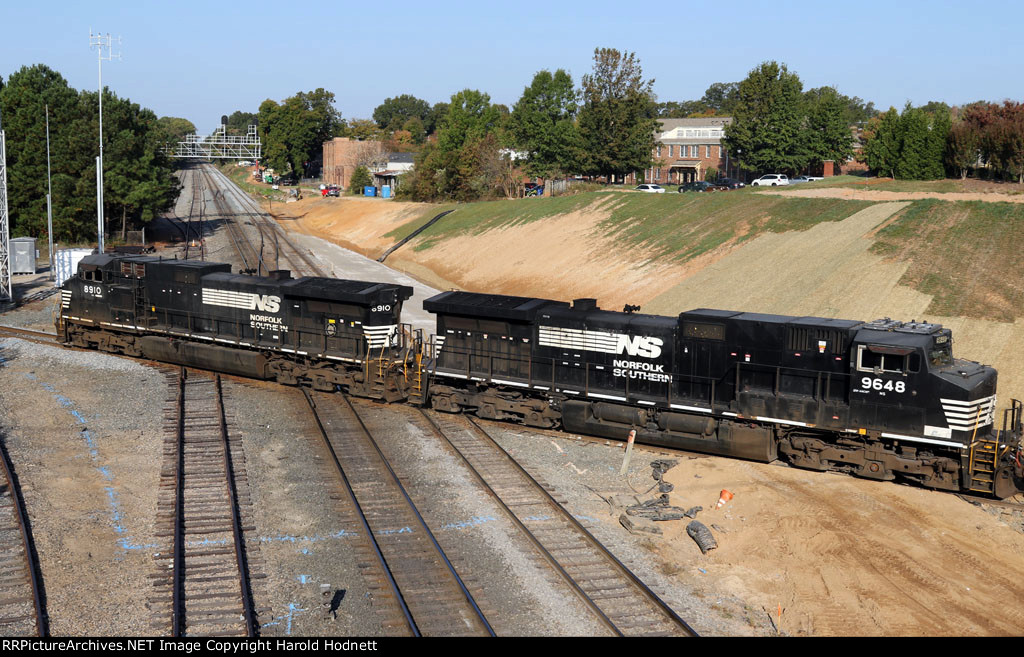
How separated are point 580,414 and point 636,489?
11.8ft

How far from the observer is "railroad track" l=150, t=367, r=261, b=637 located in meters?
12.9

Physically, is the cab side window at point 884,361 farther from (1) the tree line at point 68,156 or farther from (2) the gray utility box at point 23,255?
(1) the tree line at point 68,156

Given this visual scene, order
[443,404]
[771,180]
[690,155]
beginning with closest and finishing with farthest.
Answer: [443,404] < [771,180] < [690,155]

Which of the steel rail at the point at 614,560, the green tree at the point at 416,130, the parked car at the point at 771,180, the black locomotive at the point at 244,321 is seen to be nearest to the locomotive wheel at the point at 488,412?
the steel rail at the point at 614,560

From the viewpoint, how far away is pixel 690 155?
3947 inches

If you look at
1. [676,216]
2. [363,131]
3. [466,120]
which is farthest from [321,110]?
[676,216]

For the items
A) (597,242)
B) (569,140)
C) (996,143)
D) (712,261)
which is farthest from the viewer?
(569,140)

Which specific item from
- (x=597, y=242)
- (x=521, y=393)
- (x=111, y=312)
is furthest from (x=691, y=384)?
(x=597, y=242)

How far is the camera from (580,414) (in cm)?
2198

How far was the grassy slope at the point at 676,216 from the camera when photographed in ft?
153

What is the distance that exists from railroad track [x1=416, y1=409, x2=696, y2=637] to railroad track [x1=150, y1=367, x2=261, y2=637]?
5.03 m

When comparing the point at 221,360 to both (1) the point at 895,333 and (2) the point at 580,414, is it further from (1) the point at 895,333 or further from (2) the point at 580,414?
(1) the point at 895,333

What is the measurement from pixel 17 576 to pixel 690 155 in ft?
309

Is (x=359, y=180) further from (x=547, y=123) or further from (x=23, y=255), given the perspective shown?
(x=23, y=255)
